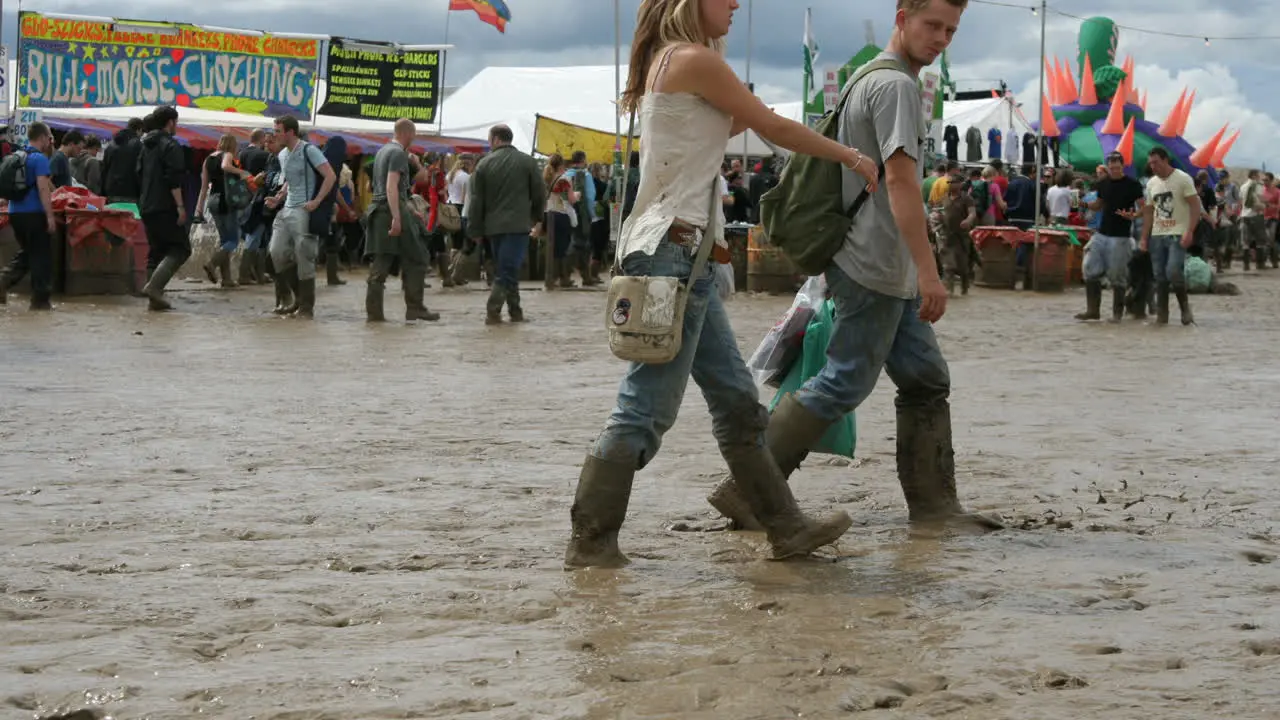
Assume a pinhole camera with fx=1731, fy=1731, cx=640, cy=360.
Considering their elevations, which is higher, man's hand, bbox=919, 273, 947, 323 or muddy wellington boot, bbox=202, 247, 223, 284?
man's hand, bbox=919, 273, 947, 323

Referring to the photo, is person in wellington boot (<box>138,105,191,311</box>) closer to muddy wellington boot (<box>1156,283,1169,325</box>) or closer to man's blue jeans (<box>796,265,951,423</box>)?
muddy wellington boot (<box>1156,283,1169,325</box>)

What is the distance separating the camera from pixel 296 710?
11.4ft

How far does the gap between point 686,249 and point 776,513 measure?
2.75 feet

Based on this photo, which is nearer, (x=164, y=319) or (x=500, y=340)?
(x=500, y=340)

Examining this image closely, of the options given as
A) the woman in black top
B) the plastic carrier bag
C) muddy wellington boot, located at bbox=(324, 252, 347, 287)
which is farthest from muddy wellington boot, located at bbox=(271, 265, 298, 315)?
the plastic carrier bag

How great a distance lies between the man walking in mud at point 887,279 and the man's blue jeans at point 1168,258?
11.0m

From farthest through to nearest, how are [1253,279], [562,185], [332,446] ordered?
[1253,279], [562,185], [332,446]

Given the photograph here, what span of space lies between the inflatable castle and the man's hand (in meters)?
29.1

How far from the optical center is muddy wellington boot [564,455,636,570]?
4.88 metres

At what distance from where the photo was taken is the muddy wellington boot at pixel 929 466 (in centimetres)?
566

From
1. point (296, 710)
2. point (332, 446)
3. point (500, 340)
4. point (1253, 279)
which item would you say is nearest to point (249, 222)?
point (500, 340)

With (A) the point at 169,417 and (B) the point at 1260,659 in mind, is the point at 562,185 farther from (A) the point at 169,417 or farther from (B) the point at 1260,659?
(B) the point at 1260,659

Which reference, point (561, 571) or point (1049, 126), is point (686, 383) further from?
point (1049, 126)

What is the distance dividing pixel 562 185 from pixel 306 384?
11.0m
